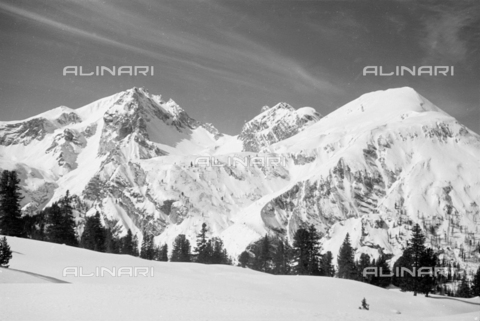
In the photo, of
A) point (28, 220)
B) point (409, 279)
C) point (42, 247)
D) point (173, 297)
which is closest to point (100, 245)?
point (28, 220)

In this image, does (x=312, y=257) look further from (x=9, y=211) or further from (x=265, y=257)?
(x=9, y=211)

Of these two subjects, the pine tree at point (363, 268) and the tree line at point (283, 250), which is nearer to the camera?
the tree line at point (283, 250)

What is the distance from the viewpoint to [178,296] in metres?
29.0

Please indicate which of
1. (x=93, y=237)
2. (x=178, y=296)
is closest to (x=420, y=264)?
(x=178, y=296)

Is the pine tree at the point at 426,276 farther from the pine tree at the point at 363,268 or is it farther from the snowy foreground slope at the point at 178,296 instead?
the pine tree at the point at 363,268

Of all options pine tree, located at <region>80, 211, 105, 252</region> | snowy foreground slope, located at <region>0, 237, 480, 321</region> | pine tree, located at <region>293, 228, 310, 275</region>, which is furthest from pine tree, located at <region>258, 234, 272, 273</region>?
snowy foreground slope, located at <region>0, 237, 480, 321</region>

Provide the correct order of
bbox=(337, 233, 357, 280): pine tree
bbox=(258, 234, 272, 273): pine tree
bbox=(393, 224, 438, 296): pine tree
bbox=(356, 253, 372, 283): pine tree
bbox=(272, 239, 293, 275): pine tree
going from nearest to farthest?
bbox=(393, 224, 438, 296): pine tree, bbox=(356, 253, 372, 283): pine tree, bbox=(337, 233, 357, 280): pine tree, bbox=(272, 239, 293, 275): pine tree, bbox=(258, 234, 272, 273): pine tree

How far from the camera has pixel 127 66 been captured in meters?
35.5

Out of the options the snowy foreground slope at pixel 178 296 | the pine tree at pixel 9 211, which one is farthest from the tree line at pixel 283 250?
the snowy foreground slope at pixel 178 296

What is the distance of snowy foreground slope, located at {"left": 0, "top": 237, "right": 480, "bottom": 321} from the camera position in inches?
925

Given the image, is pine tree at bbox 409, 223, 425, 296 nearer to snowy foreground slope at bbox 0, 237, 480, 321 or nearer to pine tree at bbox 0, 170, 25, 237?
snowy foreground slope at bbox 0, 237, 480, 321

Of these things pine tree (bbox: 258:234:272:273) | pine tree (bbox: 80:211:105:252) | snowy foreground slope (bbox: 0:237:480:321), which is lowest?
snowy foreground slope (bbox: 0:237:480:321)

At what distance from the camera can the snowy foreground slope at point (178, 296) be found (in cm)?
2350

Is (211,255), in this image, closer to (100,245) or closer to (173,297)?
(100,245)
